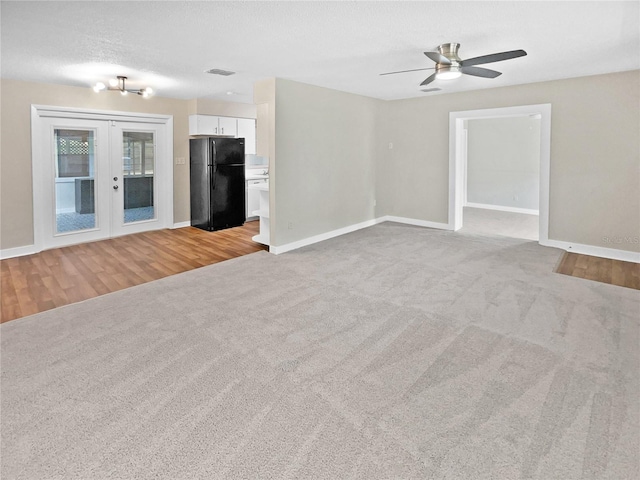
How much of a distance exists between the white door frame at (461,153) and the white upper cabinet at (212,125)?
4015 millimetres

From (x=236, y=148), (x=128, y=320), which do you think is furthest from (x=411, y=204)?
(x=128, y=320)

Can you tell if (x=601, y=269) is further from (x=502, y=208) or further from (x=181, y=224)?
(x=181, y=224)

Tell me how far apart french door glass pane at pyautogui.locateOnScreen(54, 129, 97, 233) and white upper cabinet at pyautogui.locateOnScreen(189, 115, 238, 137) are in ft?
5.44

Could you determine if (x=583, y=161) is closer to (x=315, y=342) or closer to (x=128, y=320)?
(x=315, y=342)

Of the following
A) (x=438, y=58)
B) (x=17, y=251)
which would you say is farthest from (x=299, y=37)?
(x=17, y=251)

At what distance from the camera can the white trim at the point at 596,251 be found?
507 cm

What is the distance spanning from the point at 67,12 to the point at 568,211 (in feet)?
20.2

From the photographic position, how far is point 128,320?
3.29 m

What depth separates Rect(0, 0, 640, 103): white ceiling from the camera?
278cm

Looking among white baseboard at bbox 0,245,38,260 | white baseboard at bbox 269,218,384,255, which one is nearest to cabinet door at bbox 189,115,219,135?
white baseboard at bbox 269,218,384,255

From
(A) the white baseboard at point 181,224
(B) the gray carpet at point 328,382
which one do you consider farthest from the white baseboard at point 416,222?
(A) the white baseboard at point 181,224

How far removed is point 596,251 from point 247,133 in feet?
20.3

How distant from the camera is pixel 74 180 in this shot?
595cm

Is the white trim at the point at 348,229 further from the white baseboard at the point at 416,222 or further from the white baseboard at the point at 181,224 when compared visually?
the white baseboard at the point at 181,224
